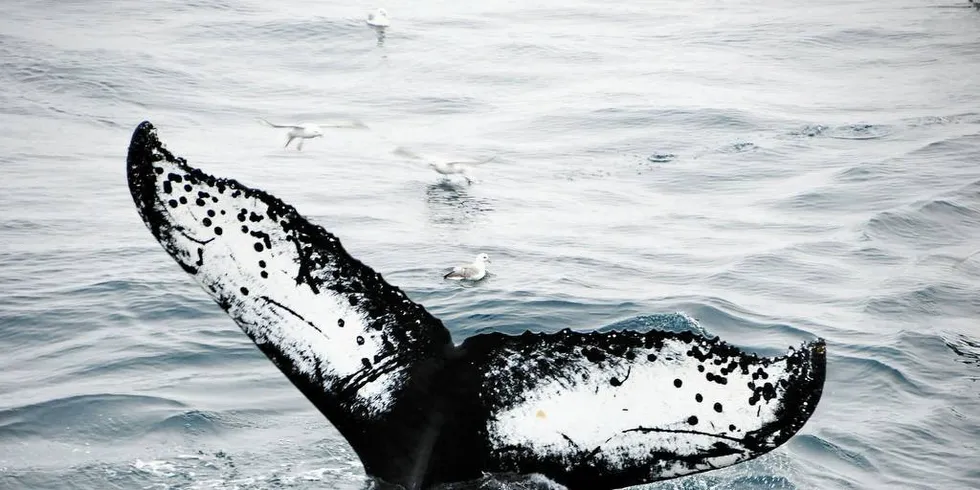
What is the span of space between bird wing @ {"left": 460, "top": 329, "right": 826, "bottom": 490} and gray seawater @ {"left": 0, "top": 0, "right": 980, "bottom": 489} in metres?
2.72

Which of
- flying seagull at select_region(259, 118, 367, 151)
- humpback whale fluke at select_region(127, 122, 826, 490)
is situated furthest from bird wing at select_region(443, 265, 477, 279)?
humpback whale fluke at select_region(127, 122, 826, 490)

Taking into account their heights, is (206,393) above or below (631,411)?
below

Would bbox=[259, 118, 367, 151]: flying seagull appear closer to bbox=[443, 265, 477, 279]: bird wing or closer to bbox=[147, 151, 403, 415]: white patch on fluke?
bbox=[443, 265, 477, 279]: bird wing

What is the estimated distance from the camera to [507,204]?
16281mm

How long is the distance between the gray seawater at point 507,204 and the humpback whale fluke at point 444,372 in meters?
2.66

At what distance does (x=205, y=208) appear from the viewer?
4.18 metres

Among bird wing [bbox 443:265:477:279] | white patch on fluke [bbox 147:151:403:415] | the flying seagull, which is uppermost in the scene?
white patch on fluke [bbox 147:151:403:415]

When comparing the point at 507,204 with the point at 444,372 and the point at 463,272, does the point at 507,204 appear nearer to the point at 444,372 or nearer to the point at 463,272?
the point at 463,272

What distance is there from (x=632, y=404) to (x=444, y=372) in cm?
71

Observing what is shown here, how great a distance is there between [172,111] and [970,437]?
16447 mm

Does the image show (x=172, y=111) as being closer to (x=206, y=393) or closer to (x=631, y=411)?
(x=206, y=393)

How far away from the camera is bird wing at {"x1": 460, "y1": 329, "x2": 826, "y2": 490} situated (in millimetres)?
3986

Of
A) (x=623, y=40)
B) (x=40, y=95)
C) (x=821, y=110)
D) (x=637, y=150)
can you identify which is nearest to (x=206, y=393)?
(x=637, y=150)

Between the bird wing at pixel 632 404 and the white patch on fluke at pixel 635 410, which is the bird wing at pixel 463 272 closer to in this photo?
the bird wing at pixel 632 404
